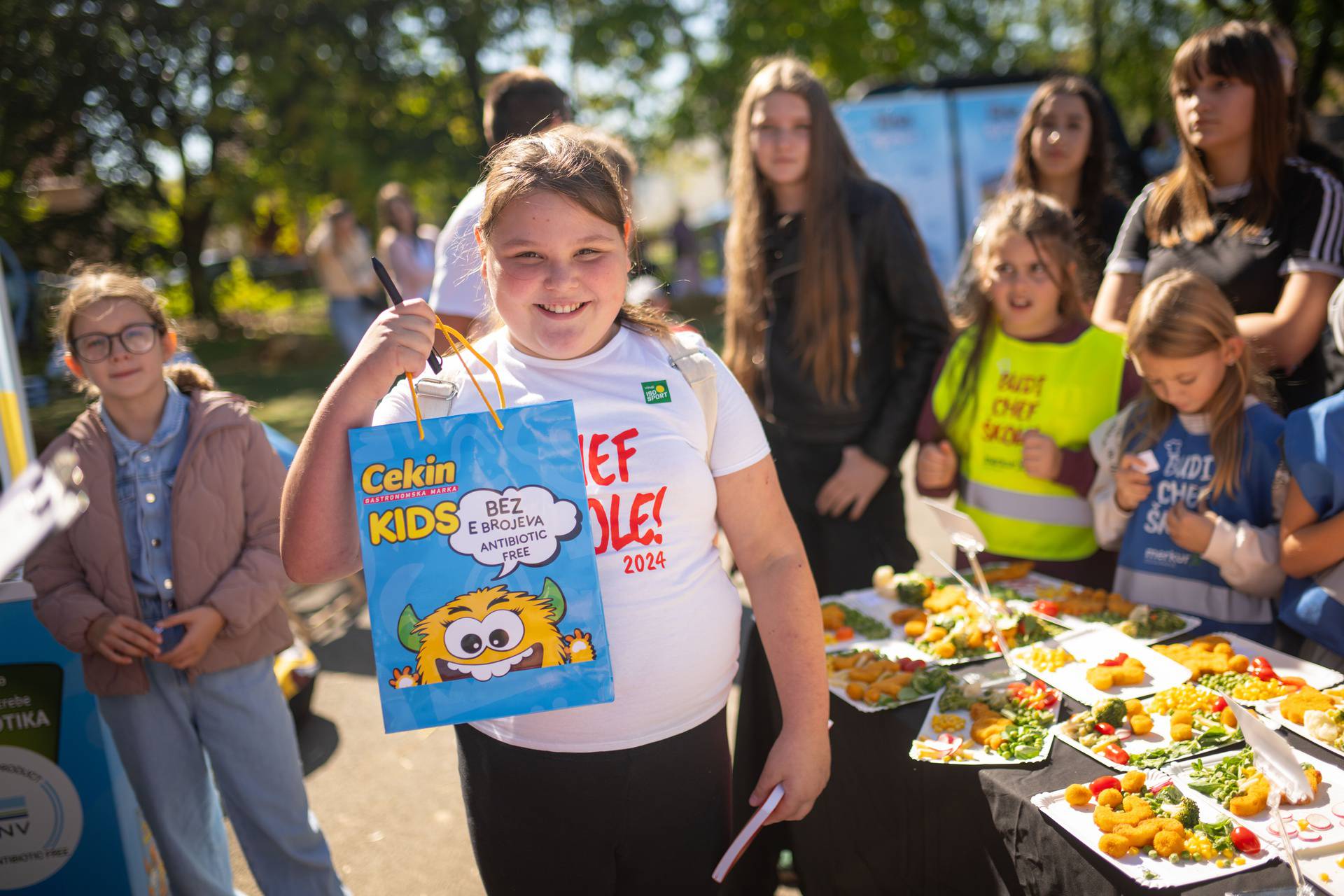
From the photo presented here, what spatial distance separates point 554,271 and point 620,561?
0.48m

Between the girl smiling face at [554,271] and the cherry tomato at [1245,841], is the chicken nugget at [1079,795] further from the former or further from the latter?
the girl smiling face at [554,271]

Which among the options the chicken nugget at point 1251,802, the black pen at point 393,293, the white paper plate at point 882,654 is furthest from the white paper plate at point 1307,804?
the black pen at point 393,293

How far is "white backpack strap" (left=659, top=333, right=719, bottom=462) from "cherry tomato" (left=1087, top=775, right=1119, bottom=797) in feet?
2.81

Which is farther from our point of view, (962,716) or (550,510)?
(962,716)

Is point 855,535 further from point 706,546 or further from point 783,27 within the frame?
point 783,27

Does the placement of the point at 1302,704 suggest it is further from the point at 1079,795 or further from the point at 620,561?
the point at 620,561

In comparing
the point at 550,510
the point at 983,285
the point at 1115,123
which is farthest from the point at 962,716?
the point at 1115,123

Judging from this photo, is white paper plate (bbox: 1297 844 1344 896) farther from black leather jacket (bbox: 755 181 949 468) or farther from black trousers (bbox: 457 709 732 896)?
black leather jacket (bbox: 755 181 949 468)

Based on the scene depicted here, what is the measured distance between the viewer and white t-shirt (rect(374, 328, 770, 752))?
1.49 meters

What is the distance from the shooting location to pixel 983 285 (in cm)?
281

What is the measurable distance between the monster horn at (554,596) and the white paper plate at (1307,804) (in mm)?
1087

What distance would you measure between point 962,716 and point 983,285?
1465 mm

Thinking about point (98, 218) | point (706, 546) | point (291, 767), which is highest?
point (98, 218)

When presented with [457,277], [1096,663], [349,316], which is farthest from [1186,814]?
[349,316]
